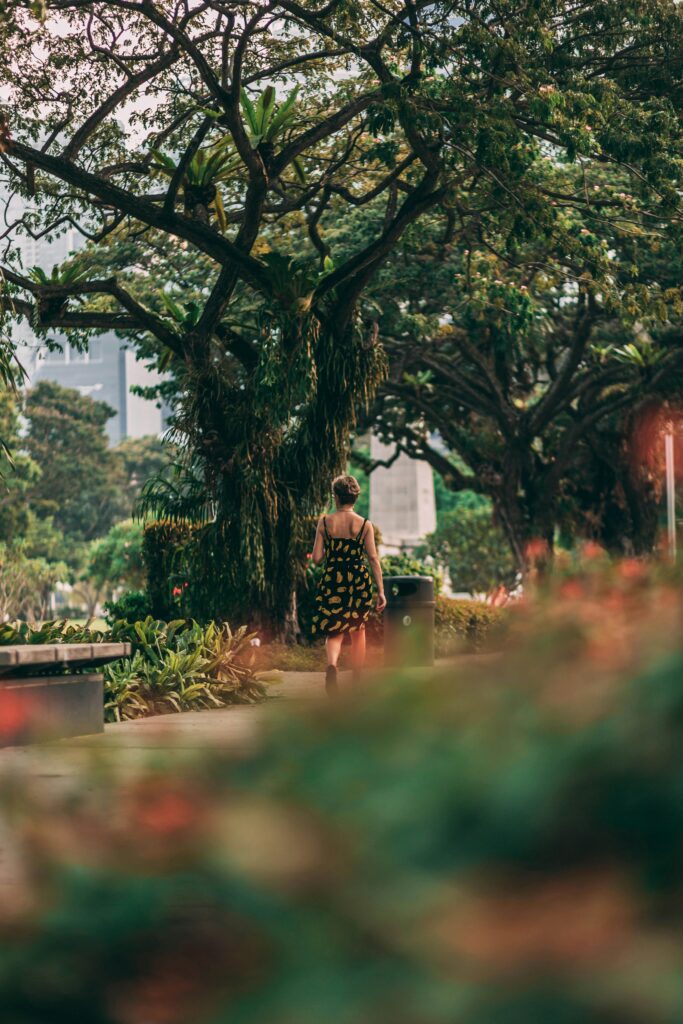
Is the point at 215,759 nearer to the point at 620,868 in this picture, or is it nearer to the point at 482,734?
the point at 482,734

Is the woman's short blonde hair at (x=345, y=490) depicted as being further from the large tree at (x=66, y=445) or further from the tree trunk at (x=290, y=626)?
the large tree at (x=66, y=445)

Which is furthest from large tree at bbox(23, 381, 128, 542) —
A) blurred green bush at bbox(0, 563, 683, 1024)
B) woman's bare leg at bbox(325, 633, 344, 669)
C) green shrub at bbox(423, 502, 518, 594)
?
blurred green bush at bbox(0, 563, 683, 1024)

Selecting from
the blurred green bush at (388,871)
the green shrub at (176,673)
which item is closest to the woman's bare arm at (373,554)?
the green shrub at (176,673)

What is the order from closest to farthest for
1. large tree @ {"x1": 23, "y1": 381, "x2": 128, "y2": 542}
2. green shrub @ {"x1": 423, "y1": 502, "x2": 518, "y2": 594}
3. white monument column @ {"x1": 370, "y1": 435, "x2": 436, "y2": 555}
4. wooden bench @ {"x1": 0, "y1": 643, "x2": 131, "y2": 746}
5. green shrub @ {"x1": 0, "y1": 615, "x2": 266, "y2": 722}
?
1. wooden bench @ {"x1": 0, "y1": 643, "x2": 131, "y2": 746}
2. green shrub @ {"x1": 0, "y1": 615, "x2": 266, "y2": 722}
3. green shrub @ {"x1": 423, "y1": 502, "x2": 518, "y2": 594}
4. white monument column @ {"x1": 370, "y1": 435, "x2": 436, "y2": 555}
5. large tree @ {"x1": 23, "y1": 381, "x2": 128, "y2": 542}

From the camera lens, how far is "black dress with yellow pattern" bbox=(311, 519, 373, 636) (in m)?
11.4

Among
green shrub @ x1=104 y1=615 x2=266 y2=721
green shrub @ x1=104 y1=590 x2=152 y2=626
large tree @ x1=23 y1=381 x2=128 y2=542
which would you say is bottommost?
green shrub @ x1=104 y1=615 x2=266 y2=721

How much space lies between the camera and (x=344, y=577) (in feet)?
37.7

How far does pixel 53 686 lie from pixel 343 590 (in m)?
2.99

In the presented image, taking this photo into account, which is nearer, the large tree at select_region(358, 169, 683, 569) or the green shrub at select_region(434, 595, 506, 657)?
the green shrub at select_region(434, 595, 506, 657)

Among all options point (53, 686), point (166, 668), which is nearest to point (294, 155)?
point (166, 668)

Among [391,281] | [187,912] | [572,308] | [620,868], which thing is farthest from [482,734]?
[572,308]

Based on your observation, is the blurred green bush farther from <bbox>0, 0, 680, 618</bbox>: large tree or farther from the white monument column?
the white monument column

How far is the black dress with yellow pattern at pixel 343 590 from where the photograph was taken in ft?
37.3

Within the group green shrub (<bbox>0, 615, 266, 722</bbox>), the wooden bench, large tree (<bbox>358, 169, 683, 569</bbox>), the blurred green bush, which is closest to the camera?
the blurred green bush
